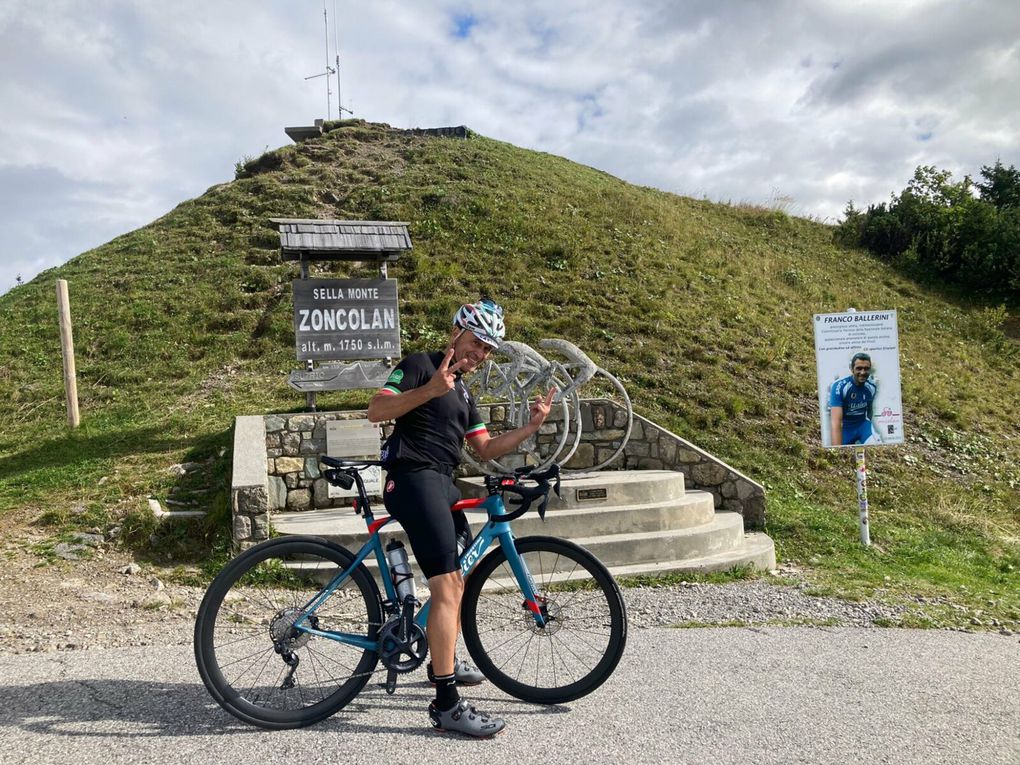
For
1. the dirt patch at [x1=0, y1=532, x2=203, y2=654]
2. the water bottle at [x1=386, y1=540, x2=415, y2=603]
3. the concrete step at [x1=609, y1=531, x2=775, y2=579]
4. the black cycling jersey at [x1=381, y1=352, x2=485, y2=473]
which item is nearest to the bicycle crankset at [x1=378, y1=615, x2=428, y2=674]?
the water bottle at [x1=386, y1=540, x2=415, y2=603]

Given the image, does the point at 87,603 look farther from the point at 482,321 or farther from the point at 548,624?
the point at 482,321

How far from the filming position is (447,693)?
328cm

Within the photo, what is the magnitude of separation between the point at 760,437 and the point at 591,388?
8.14ft

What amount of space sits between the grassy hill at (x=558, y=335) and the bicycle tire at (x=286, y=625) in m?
3.04

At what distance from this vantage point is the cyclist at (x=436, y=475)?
326 cm

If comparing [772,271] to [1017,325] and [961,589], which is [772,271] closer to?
[1017,325]

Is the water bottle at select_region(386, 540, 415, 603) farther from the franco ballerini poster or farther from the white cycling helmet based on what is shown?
the franco ballerini poster

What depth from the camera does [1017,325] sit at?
18.9 meters

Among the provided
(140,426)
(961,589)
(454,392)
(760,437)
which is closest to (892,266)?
(760,437)

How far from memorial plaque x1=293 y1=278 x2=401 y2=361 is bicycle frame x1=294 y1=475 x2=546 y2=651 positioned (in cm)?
584

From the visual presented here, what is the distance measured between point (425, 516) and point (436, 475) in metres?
0.21

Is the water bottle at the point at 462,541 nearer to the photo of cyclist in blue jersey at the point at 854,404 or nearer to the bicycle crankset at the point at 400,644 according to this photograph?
the bicycle crankset at the point at 400,644

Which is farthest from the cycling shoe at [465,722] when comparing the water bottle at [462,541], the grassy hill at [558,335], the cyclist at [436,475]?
the grassy hill at [558,335]

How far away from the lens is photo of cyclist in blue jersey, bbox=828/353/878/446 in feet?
25.4
